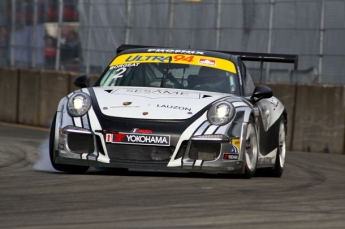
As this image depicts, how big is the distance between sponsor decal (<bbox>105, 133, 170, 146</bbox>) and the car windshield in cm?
130

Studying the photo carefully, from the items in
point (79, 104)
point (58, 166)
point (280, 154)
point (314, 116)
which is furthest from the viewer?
point (314, 116)

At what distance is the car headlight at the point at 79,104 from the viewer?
8.09 metres

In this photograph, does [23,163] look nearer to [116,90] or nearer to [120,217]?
[116,90]

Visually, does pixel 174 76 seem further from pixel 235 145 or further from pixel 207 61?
pixel 235 145

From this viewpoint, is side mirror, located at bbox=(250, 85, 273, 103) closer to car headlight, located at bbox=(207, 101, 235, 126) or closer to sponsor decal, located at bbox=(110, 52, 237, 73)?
sponsor decal, located at bbox=(110, 52, 237, 73)

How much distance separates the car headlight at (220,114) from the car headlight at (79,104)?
3.50ft

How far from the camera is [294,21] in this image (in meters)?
16.4

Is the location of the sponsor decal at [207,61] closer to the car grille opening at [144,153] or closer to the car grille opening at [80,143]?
the car grille opening at [144,153]

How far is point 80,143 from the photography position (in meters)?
8.00

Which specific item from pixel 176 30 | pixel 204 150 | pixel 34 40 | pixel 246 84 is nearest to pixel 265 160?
pixel 246 84

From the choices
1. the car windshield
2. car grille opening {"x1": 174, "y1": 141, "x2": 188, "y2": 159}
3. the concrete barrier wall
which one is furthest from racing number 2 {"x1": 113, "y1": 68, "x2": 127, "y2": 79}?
the concrete barrier wall

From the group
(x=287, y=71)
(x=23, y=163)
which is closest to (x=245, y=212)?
(x=23, y=163)

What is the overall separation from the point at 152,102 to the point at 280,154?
237 cm

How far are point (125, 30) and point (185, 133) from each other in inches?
459
